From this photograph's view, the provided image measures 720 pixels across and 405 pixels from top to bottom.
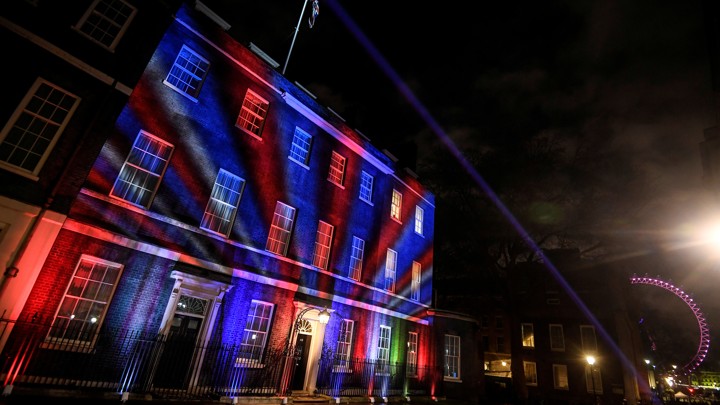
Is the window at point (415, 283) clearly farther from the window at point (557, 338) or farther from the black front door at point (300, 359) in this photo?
the window at point (557, 338)

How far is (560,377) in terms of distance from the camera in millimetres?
32312

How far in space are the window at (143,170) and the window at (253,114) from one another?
335 centimetres

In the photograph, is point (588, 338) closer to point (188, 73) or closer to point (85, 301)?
point (85, 301)

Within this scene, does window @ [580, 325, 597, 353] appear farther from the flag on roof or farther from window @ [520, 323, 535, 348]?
the flag on roof

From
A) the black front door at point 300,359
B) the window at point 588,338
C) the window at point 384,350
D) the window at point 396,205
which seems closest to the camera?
the black front door at point 300,359

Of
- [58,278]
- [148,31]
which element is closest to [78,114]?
[148,31]

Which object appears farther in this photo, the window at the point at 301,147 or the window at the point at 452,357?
the window at the point at 452,357

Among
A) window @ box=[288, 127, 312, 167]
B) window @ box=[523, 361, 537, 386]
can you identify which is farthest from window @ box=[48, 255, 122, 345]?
window @ box=[523, 361, 537, 386]

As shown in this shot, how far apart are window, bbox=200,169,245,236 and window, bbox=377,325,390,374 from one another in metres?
10.1

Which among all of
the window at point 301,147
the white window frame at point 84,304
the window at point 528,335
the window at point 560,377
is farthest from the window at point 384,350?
the window at point 528,335

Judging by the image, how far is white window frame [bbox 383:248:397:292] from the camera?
1951cm

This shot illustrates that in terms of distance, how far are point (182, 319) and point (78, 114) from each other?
7.01 metres

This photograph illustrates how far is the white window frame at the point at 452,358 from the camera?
2081 centimetres

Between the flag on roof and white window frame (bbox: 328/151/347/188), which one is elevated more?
the flag on roof
